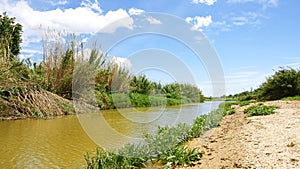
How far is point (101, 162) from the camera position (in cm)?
312

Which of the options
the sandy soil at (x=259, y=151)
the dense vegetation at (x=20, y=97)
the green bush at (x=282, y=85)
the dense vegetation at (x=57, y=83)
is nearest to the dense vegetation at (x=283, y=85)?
the green bush at (x=282, y=85)

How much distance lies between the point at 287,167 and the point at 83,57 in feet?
39.2

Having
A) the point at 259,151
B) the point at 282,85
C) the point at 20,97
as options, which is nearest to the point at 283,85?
the point at 282,85

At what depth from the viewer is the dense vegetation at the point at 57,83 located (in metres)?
9.15

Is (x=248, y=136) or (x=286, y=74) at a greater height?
(x=286, y=74)

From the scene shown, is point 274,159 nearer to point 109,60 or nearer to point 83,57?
point 83,57

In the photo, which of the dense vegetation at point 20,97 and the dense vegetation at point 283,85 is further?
the dense vegetation at point 283,85

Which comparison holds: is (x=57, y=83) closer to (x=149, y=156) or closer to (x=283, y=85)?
(x=149, y=156)

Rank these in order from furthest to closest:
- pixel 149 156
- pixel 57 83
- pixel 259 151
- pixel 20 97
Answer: pixel 57 83
pixel 20 97
pixel 149 156
pixel 259 151

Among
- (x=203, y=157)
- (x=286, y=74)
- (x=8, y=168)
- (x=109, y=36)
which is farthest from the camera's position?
(x=286, y=74)

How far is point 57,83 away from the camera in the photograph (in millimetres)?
12539

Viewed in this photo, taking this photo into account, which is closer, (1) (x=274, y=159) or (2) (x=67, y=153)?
(1) (x=274, y=159)

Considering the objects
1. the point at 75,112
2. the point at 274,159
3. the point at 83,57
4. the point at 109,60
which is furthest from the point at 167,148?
the point at 109,60

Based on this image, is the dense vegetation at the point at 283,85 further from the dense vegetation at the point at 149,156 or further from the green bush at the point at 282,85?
the dense vegetation at the point at 149,156
